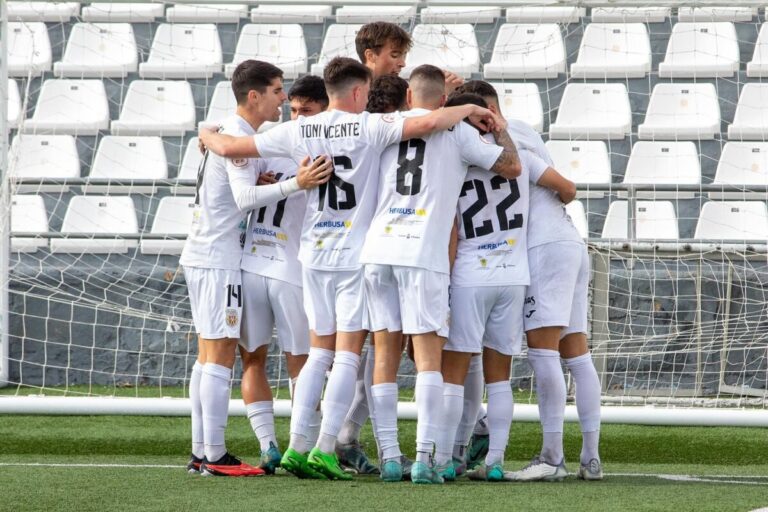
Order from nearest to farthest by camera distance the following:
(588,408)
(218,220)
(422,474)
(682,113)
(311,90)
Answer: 1. (422,474)
2. (588,408)
3. (218,220)
4. (311,90)
5. (682,113)

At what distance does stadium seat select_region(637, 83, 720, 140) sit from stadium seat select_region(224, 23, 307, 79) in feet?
8.99

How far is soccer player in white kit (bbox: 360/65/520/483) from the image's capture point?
4.13 metres

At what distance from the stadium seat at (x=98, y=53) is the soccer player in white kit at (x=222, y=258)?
4.65 m

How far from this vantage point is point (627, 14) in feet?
25.8

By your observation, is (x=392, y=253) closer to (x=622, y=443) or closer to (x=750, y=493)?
(x=750, y=493)

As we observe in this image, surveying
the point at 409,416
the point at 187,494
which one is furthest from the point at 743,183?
the point at 187,494

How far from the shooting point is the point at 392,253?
413 centimetres

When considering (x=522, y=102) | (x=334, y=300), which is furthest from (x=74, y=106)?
(x=334, y=300)

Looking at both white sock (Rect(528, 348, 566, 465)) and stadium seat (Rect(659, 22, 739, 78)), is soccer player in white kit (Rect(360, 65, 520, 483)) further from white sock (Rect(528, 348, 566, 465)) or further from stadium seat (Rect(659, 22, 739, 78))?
stadium seat (Rect(659, 22, 739, 78))

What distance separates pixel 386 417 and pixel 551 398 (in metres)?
0.70

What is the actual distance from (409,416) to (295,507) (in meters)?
2.55

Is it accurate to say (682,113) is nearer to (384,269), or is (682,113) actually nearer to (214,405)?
(384,269)

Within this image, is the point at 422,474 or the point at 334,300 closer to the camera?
the point at 422,474

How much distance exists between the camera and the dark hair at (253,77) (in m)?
4.62
